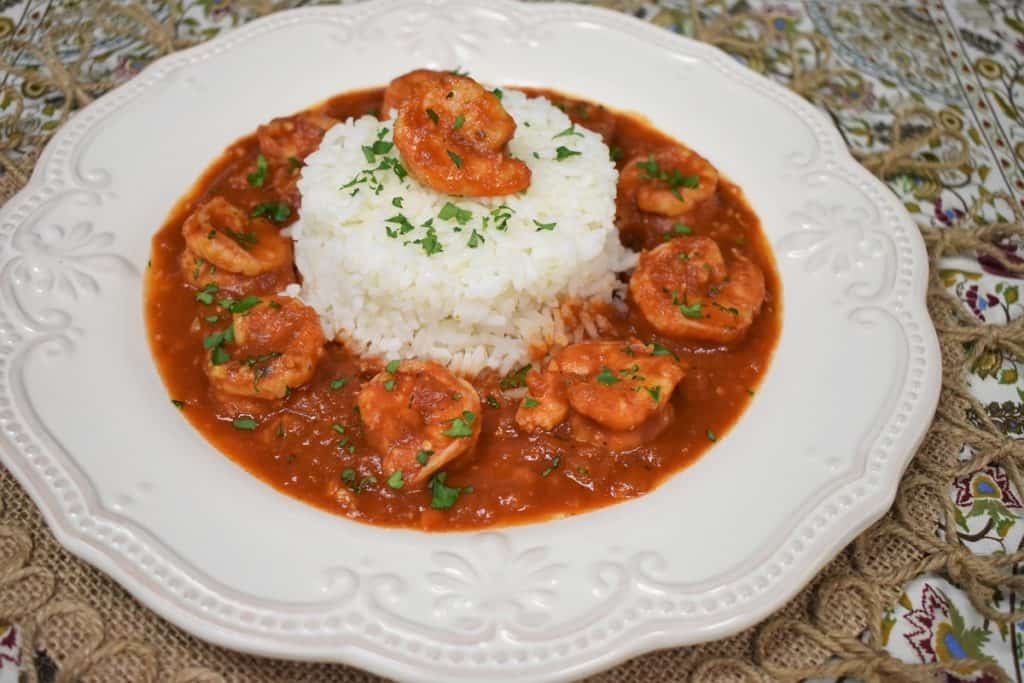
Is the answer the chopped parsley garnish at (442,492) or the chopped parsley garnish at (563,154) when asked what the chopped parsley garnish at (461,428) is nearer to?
the chopped parsley garnish at (442,492)

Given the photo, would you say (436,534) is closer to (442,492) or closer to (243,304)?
(442,492)

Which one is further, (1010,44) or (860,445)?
(1010,44)

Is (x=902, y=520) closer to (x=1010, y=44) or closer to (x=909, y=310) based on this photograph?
(x=909, y=310)

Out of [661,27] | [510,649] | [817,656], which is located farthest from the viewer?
[661,27]

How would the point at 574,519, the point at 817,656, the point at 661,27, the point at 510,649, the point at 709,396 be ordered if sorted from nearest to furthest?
the point at 510,649 < the point at 817,656 < the point at 574,519 < the point at 709,396 < the point at 661,27

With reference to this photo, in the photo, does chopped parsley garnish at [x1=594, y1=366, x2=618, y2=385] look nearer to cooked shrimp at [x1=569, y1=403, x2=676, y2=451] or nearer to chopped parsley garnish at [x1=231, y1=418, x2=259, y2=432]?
cooked shrimp at [x1=569, y1=403, x2=676, y2=451]

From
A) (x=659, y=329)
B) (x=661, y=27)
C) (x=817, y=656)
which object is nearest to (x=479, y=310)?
(x=659, y=329)
